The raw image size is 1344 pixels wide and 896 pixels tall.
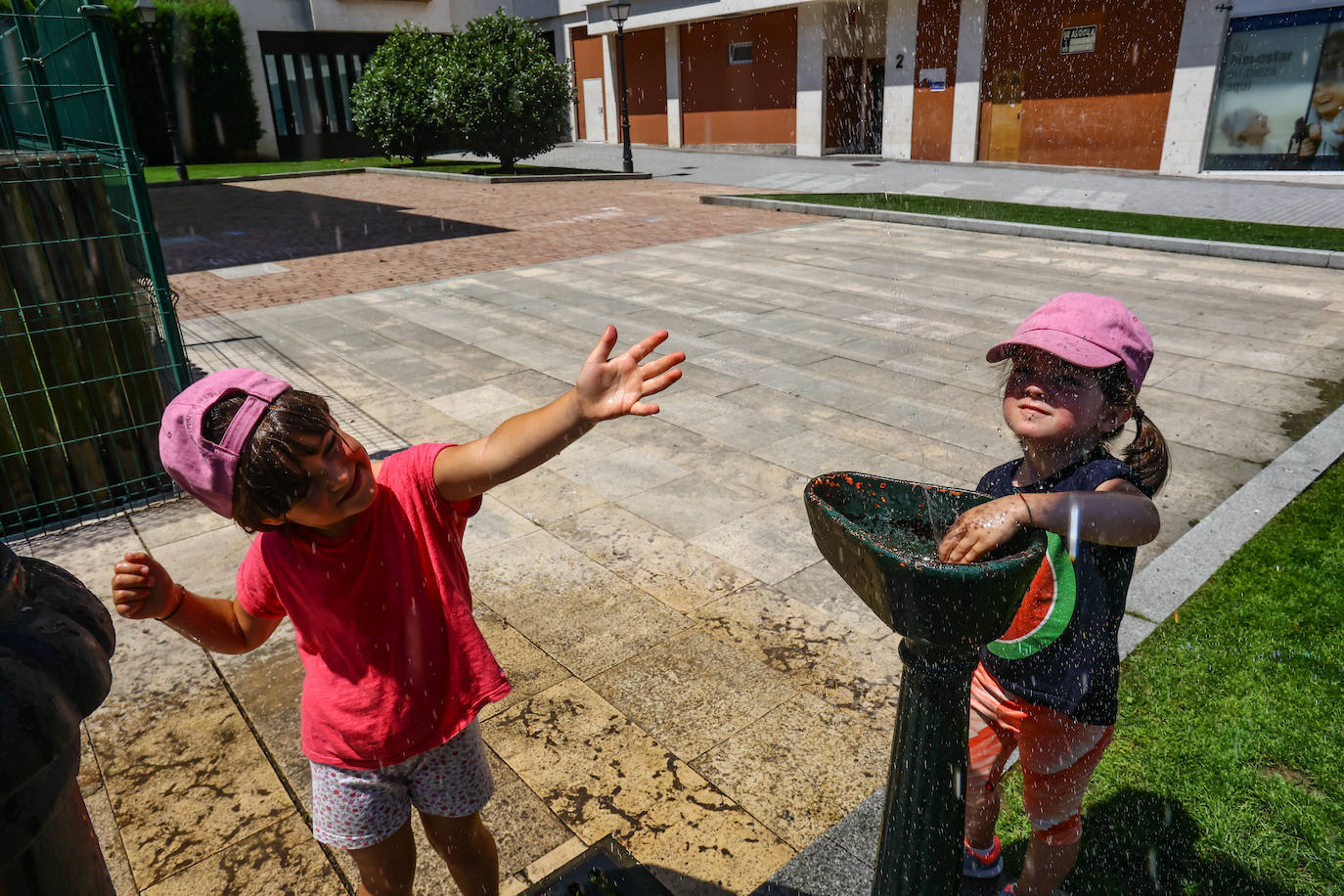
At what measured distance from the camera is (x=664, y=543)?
4.55 m

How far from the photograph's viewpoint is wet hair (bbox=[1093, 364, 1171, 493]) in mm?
1864

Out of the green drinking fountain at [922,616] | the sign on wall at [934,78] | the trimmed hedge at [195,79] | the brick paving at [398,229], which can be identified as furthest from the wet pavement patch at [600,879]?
the trimmed hedge at [195,79]

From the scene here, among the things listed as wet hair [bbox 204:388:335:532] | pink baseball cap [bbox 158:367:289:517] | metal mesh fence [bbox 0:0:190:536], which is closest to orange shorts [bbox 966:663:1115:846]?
wet hair [bbox 204:388:335:532]

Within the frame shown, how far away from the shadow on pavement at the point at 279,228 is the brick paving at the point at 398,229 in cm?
3

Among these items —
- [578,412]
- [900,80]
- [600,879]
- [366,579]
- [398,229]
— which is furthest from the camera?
[900,80]

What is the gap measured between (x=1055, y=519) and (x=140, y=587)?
180 centimetres

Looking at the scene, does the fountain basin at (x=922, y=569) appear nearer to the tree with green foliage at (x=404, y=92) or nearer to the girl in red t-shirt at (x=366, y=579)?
the girl in red t-shirt at (x=366, y=579)

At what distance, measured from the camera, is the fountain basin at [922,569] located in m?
1.48

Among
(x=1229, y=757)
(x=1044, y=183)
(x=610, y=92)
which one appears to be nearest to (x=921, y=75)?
(x=1044, y=183)

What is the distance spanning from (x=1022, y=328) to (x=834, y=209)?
14528 mm

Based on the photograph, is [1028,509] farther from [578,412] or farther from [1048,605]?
[578,412]

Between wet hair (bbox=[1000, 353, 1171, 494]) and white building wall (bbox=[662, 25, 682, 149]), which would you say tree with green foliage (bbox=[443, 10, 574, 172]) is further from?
wet hair (bbox=[1000, 353, 1171, 494])

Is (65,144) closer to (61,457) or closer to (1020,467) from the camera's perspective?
(61,457)

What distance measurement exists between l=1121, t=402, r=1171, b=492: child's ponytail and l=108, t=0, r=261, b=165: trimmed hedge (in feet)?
117
